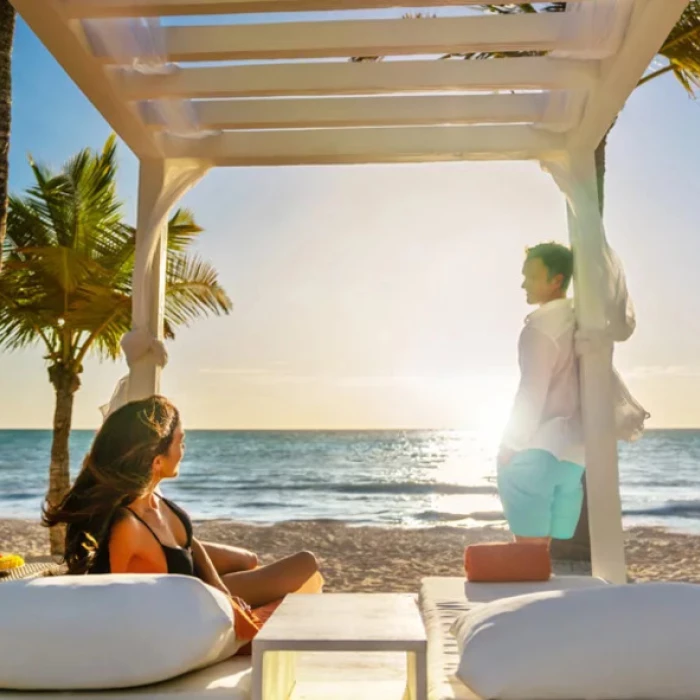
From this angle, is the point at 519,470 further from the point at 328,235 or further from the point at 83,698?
the point at 328,235

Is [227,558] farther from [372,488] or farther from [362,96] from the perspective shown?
[372,488]

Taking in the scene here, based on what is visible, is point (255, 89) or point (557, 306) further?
point (557, 306)

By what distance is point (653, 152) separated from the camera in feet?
68.2

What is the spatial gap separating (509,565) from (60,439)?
6706 millimetres

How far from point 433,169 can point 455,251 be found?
141 inches

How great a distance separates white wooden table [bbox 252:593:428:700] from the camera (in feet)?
4.66

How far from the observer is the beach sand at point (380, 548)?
8.05m

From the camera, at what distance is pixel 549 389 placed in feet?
12.6

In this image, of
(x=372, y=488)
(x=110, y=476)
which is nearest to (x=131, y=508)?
(x=110, y=476)

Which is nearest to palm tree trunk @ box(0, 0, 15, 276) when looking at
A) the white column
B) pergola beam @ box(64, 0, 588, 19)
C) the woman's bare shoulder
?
the white column

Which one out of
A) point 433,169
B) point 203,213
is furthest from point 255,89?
point 203,213

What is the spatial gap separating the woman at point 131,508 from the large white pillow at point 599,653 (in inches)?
38.5

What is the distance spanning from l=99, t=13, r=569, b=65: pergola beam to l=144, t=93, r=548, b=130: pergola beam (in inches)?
20.8

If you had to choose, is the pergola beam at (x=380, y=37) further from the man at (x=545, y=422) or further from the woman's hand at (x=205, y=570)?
the woman's hand at (x=205, y=570)
